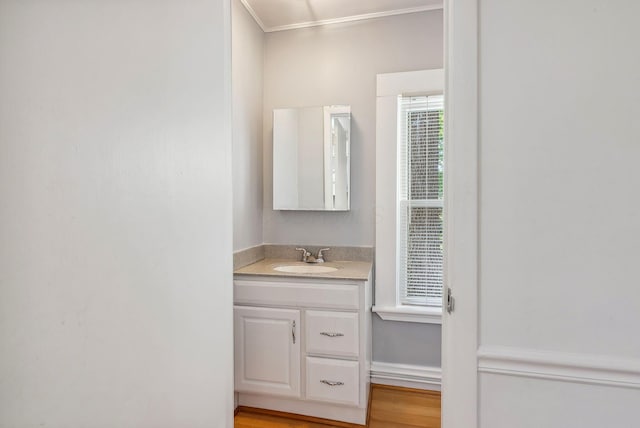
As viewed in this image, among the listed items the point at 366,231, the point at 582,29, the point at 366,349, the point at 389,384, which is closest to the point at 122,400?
the point at 582,29

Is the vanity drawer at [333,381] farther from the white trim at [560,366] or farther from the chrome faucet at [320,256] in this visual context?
the white trim at [560,366]

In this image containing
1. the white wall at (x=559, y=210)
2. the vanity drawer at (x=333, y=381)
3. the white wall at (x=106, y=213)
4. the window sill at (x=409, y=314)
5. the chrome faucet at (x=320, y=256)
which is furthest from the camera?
the chrome faucet at (x=320, y=256)

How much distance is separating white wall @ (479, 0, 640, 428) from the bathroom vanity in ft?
3.21

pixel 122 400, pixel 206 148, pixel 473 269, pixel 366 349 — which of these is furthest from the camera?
pixel 366 349

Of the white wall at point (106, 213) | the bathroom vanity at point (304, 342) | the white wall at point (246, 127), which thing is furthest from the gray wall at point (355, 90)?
the white wall at point (106, 213)

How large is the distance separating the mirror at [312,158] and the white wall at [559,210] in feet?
4.90

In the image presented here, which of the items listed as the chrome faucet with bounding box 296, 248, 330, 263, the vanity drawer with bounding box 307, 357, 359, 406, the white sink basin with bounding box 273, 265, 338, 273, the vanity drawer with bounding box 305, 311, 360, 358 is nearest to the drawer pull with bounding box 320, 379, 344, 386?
the vanity drawer with bounding box 307, 357, 359, 406

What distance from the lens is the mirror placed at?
2.42 meters

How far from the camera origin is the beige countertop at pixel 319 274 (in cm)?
191

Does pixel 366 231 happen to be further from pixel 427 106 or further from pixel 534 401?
pixel 534 401

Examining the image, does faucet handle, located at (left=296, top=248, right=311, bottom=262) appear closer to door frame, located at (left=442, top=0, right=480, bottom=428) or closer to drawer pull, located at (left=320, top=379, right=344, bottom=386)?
drawer pull, located at (left=320, top=379, right=344, bottom=386)

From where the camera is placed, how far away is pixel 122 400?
0.57 m

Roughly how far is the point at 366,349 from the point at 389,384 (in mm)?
640

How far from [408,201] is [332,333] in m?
1.06
